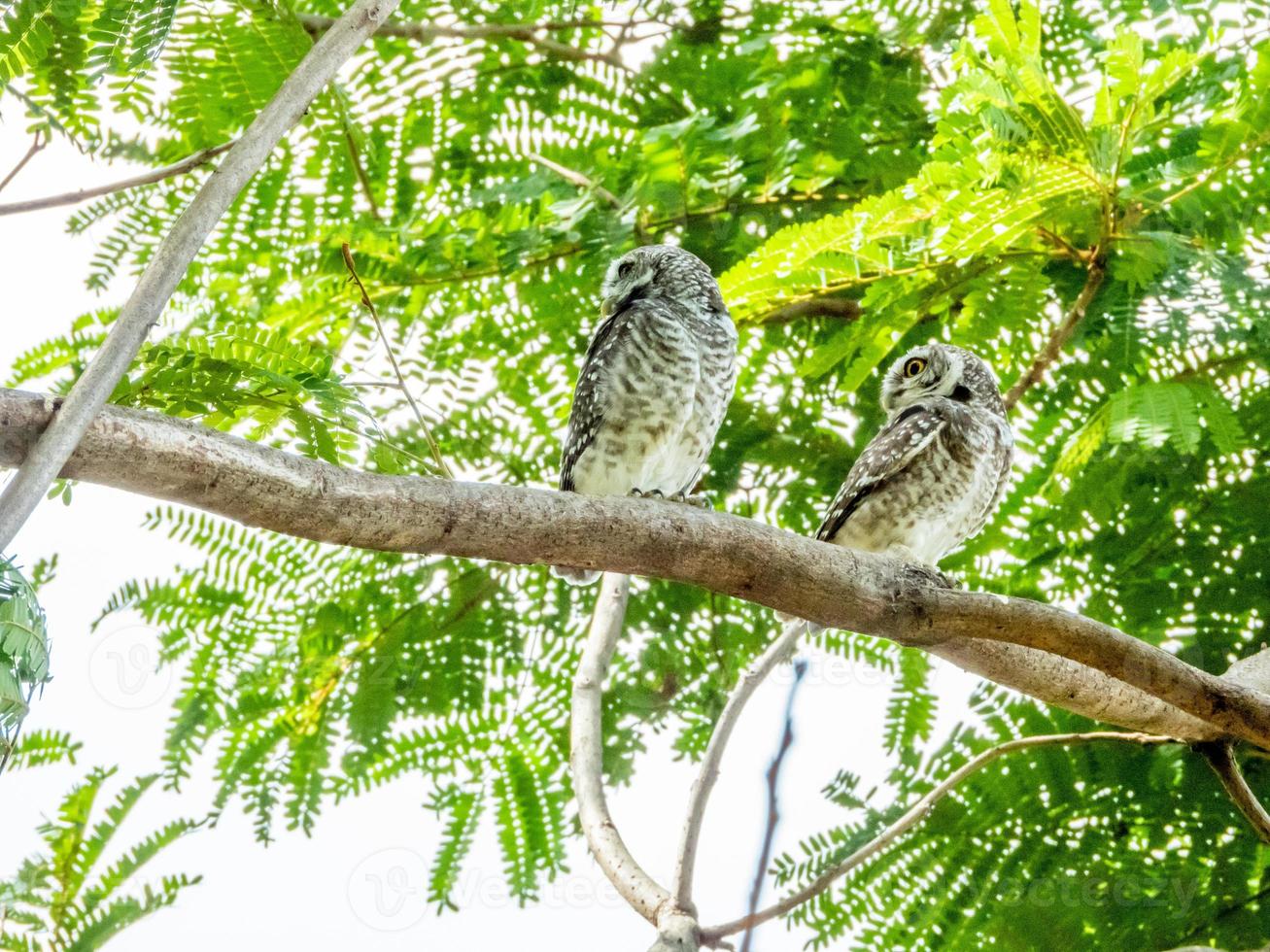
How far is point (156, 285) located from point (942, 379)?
8.49ft

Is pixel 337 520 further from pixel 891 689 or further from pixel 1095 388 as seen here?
pixel 1095 388

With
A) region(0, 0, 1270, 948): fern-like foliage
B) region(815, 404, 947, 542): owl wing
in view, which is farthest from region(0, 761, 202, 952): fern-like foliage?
region(815, 404, 947, 542): owl wing

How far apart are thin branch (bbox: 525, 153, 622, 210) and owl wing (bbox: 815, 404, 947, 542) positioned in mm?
950

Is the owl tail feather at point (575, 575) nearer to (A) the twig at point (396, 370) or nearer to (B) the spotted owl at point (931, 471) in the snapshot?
(B) the spotted owl at point (931, 471)

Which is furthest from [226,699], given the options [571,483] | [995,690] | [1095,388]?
[1095,388]

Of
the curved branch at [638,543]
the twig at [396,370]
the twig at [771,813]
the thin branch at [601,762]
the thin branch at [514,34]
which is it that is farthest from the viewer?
the thin branch at [514,34]

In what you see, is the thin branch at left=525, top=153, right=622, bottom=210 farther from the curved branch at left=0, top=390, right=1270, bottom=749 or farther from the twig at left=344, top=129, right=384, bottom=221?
the curved branch at left=0, top=390, right=1270, bottom=749

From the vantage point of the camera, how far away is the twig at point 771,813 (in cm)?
85

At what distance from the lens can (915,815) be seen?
9.08 feet

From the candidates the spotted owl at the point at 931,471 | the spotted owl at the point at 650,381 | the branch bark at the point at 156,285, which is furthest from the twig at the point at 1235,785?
the branch bark at the point at 156,285

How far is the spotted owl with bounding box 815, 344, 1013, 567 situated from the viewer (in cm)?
353

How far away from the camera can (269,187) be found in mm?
3822

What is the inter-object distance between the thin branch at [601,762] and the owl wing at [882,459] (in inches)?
23.5

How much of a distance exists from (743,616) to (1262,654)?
1416mm
